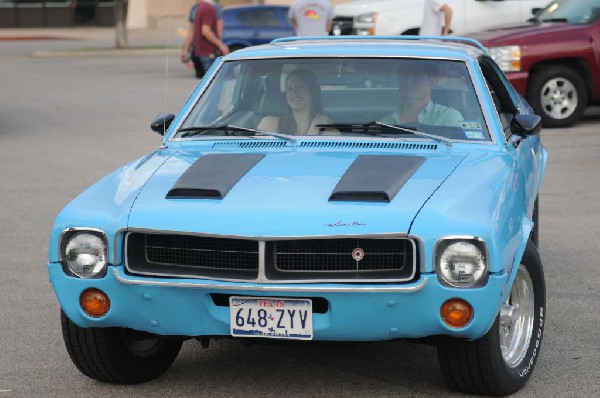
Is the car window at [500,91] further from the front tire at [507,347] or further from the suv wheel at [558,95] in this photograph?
the suv wheel at [558,95]

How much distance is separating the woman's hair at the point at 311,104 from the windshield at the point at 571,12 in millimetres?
10003

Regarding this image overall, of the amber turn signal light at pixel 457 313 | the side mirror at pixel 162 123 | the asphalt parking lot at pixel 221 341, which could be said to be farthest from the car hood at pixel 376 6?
the amber turn signal light at pixel 457 313

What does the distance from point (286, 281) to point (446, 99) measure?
183cm

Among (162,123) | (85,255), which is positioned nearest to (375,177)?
(85,255)

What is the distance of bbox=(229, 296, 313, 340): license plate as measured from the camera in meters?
5.05

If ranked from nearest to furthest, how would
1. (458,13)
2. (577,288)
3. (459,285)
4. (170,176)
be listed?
(459,285) < (170,176) < (577,288) < (458,13)

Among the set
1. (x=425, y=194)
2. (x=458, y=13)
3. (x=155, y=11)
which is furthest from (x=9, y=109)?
(x=155, y=11)

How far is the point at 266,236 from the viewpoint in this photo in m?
5.05

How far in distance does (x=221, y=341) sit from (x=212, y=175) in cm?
116

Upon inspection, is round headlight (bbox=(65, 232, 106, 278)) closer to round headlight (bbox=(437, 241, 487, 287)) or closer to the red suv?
round headlight (bbox=(437, 241, 487, 287))

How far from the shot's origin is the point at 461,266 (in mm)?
5000

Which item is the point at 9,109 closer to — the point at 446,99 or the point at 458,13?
the point at 458,13

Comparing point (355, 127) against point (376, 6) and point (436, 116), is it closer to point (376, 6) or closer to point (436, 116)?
point (436, 116)

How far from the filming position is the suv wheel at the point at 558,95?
15.8 metres
